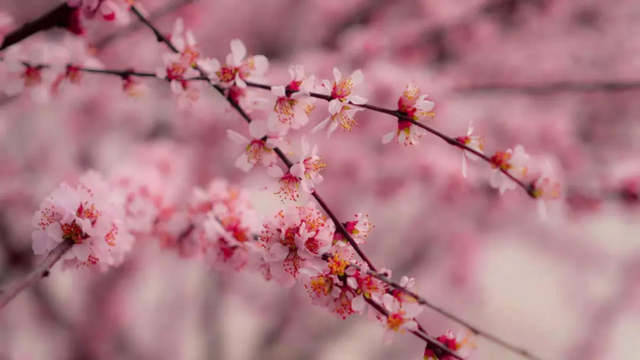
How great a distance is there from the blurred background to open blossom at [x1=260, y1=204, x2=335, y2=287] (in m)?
0.74

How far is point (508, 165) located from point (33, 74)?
0.55m

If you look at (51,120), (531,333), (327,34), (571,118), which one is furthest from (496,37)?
(51,120)

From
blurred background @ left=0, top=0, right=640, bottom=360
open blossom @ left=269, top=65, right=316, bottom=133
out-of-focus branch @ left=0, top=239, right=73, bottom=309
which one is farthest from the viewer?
blurred background @ left=0, top=0, right=640, bottom=360

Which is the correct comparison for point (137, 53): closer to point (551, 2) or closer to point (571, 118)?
point (551, 2)

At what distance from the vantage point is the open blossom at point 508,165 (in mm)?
374

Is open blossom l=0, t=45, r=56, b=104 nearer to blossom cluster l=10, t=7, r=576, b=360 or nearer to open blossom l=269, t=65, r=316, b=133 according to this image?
blossom cluster l=10, t=7, r=576, b=360

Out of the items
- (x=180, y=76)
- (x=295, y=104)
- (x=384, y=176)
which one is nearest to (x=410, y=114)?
(x=295, y=104)

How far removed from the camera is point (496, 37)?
1576 mm

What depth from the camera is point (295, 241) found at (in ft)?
1.11

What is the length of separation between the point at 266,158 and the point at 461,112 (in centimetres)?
157

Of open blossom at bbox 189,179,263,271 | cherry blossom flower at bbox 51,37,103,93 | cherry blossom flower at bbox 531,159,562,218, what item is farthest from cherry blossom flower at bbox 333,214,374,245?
cherry blossom flower at bbox 51,37,103,93

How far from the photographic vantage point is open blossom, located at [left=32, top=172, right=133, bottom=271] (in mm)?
333

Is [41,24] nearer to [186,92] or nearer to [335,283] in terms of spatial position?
[186,92]

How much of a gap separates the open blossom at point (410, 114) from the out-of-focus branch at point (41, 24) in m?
0.36
